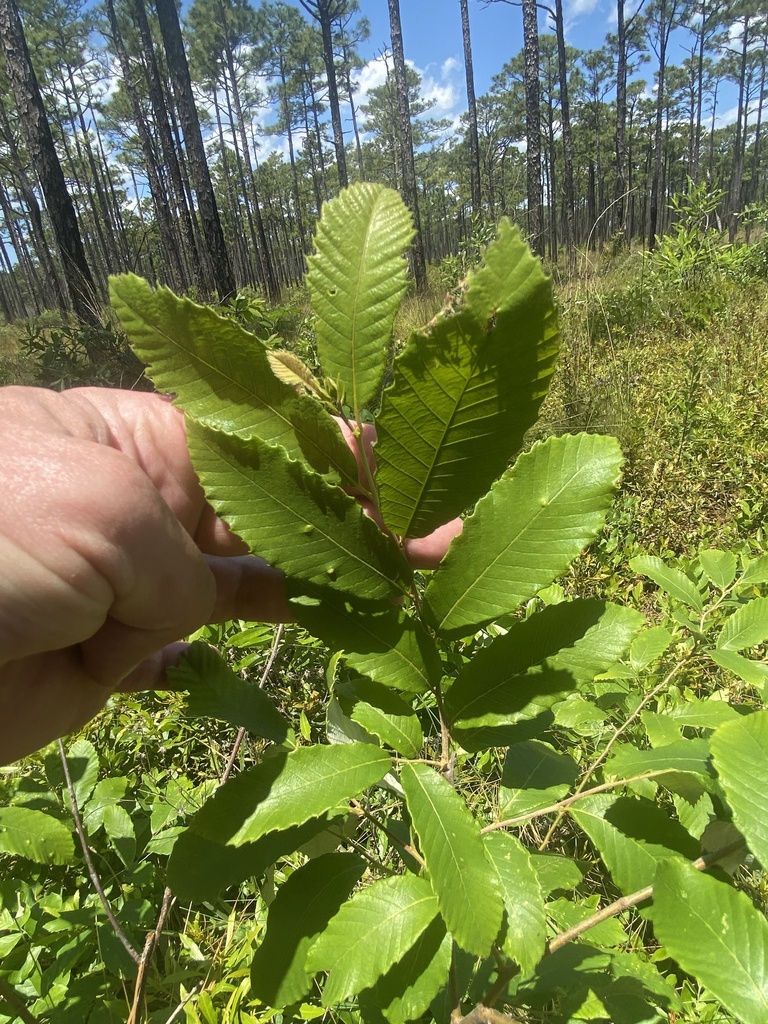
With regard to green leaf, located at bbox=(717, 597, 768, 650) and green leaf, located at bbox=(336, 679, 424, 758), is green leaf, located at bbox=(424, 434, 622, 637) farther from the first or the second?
green leaf, located at bbox=(717, 597, 768, 650)

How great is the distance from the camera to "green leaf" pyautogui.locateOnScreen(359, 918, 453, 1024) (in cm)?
66

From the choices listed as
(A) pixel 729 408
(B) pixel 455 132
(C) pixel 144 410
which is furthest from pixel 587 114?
(C) pixel 144 410

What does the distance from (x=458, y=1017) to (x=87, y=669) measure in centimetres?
74

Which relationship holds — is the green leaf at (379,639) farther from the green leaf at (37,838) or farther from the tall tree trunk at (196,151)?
the tall tree trunk at (196,151)

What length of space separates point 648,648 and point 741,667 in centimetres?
23

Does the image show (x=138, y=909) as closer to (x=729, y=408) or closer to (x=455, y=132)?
(x=729, y=408)

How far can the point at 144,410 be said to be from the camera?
3.06ft

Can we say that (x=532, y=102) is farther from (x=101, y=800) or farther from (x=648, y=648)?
(x=101, y=800)

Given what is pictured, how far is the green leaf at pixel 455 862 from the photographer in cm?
49

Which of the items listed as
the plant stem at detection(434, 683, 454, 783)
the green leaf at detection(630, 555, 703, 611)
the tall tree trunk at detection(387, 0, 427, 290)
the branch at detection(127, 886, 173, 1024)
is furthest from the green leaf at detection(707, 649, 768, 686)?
the tall tree trunk at detection(387, 0, 427, 290)

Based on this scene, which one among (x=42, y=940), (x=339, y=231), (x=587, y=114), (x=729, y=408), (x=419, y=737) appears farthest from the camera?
(x=587, y=114)

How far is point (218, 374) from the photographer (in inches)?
21.1

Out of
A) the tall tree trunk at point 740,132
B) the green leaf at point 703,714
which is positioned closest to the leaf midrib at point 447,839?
the green leaf at point 703,714

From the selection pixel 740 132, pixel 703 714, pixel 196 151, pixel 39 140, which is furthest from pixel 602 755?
pixel 740 132
